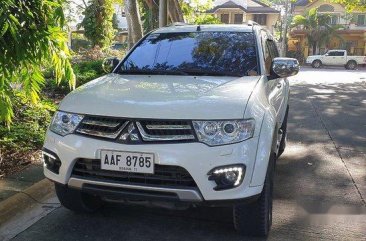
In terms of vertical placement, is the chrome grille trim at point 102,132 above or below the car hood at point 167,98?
below

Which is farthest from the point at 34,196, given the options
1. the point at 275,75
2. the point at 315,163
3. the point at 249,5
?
the point at 249,5

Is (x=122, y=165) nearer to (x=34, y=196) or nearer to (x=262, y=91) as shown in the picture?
(x=262, y=91)

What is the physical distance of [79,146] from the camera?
325 cm

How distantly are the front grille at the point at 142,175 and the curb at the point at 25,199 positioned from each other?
1.04m

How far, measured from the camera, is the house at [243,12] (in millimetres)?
51031

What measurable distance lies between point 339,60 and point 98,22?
24.7m

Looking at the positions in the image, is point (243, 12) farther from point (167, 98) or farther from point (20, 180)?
point (167, 98)

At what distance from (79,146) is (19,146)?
267cm

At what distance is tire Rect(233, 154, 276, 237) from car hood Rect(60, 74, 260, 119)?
0.67 m

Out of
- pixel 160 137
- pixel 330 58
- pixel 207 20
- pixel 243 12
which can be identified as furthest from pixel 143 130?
pixel 243 12

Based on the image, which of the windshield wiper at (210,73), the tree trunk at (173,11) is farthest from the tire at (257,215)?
the tree trunk at (173,11)

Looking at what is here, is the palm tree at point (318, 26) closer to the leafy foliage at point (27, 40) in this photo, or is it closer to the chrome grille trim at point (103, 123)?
the leafy foliage at point (27, 40)

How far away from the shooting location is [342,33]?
151 feet

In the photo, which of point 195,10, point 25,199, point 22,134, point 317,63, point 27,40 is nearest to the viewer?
point 27,40
